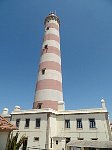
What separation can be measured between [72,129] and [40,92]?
7.99 meters

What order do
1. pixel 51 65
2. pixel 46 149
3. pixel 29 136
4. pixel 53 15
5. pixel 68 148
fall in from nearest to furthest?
pixel 68 148
pixel 46 149
pixel 29 136
pixel 51 65
pixel 53 15

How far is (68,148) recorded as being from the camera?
16.1 m

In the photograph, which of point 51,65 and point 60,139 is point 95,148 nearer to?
point 60,139

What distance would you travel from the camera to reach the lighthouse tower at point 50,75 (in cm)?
2573

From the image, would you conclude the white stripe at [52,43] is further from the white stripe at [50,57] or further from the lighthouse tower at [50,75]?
the white stripe at [50,57]

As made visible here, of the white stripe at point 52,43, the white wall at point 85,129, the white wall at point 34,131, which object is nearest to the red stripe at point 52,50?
the white stripe at point 52,43

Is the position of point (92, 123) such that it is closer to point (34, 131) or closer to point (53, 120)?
point (53, 120)

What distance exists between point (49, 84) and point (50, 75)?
1878 millimetres

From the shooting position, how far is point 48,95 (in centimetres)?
2583

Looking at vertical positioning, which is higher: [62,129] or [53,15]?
[53,15]

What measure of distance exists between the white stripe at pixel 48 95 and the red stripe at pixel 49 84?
0.61m

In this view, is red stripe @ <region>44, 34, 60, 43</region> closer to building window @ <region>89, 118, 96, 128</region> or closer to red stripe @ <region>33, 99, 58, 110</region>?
red stripe @ <region>33, 99, 58, 110</region>

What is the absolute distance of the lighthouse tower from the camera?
25734mm

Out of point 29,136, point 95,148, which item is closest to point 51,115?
point 29,136
